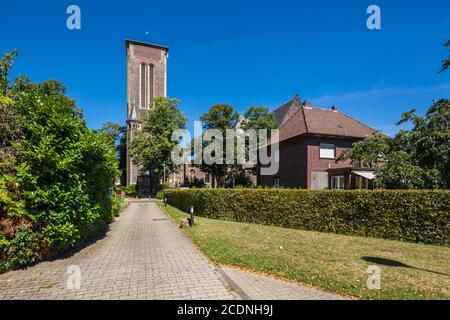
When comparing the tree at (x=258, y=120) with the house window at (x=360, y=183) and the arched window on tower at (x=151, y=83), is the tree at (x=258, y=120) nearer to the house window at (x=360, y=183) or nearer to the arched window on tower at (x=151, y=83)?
the house window at (x=360, y=183)

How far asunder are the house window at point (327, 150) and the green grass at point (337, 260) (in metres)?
16.7

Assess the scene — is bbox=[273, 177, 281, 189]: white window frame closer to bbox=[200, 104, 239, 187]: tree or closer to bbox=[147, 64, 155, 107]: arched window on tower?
bbox=[200, 104, 239, 187]: tree

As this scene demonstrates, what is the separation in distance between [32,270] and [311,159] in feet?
76.1

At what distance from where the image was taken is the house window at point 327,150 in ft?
86.0

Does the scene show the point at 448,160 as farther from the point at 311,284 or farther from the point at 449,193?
the point at 311,284

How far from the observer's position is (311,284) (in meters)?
5.20

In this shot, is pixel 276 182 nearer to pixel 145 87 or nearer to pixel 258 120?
pixel 258 120

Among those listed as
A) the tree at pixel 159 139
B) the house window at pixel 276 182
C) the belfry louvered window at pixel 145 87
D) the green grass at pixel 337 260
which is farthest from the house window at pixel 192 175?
the green grass at pixel 337 260

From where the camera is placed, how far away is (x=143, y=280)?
18.1ft

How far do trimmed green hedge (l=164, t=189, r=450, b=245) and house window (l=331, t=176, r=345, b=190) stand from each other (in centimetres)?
1339

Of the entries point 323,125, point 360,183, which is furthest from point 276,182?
point 360,183

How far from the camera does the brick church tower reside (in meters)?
64.6
